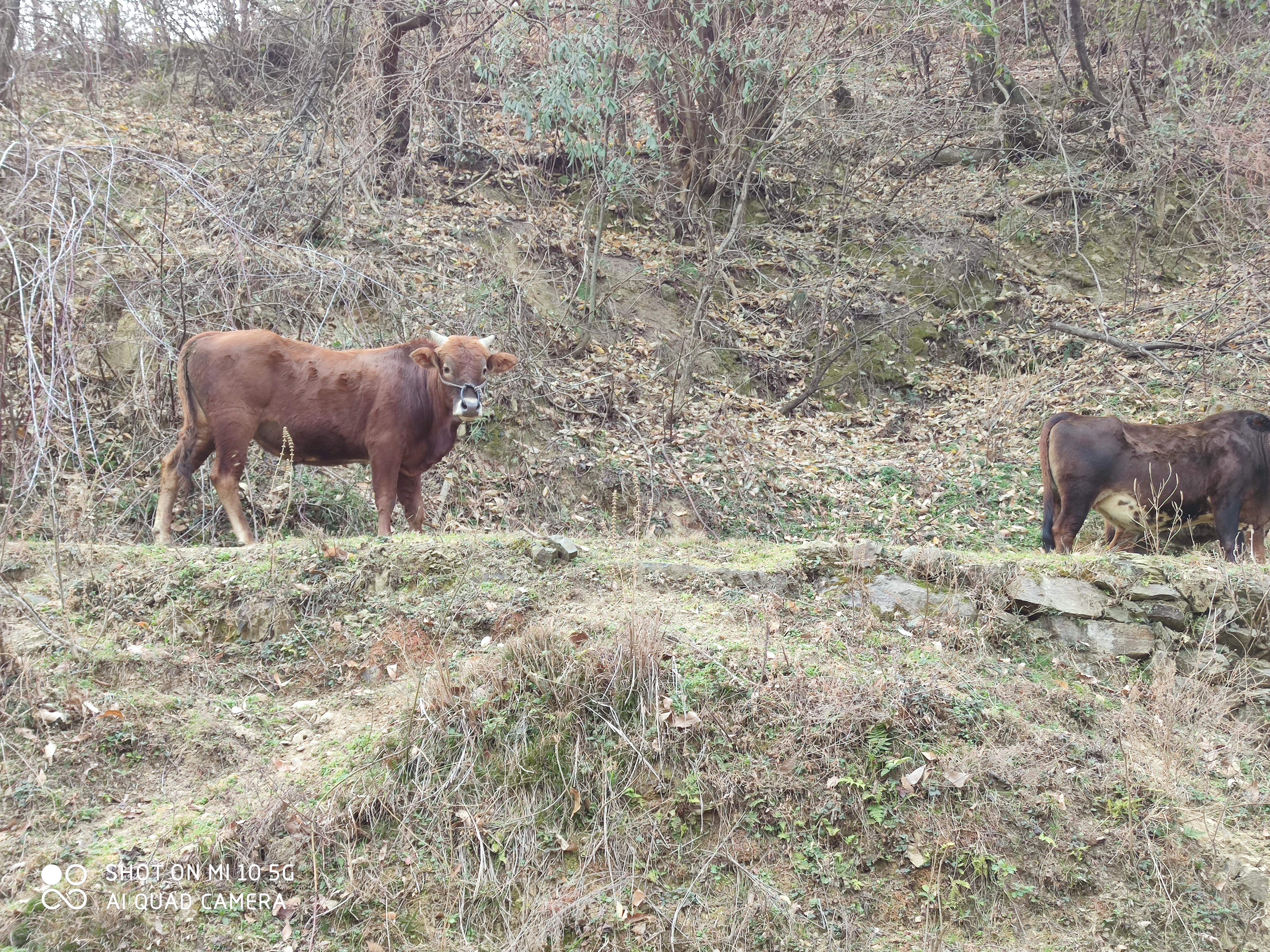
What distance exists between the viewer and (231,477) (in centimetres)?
816

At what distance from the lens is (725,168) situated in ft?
46.8

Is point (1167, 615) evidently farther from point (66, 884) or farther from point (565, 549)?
point (66, 884)

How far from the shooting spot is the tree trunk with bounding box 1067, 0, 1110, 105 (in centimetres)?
1619

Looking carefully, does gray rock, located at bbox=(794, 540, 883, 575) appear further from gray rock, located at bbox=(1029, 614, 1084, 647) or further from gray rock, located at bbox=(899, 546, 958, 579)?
gray rock, located at bbox=(1029, 614, 1084, 647)

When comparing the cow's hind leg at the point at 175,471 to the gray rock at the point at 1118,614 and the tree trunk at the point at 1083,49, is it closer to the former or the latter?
the gray rock at the point at 1118,614

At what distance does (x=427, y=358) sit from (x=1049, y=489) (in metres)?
6.01

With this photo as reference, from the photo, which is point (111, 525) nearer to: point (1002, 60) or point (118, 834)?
point (118, 834)

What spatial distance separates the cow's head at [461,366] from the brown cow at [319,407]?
0.01 meters

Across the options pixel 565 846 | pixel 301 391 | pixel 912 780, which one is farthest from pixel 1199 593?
pixel 301 391

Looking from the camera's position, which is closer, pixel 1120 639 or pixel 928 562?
pixel 1120 639

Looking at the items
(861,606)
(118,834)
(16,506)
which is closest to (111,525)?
(16,506)

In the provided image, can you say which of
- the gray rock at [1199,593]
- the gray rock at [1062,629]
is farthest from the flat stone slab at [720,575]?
the gray rock at [1199,593]

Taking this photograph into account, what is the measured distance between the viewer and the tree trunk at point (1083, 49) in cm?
1619

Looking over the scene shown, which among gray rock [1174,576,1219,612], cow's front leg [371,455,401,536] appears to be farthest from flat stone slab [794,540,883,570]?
cow's front leg [371,455,401,536]
